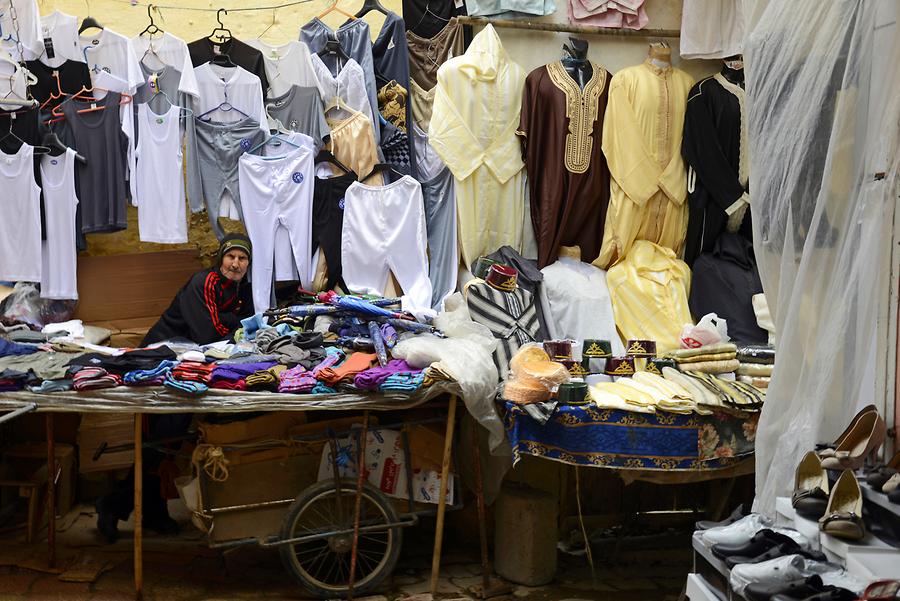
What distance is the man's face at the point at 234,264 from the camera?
600 cm

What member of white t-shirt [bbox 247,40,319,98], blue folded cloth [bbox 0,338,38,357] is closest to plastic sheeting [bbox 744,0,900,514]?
white t-shirt [bbox 247,40,319,98]

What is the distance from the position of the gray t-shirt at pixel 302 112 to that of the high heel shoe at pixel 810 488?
3.87m

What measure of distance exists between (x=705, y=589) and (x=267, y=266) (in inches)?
146

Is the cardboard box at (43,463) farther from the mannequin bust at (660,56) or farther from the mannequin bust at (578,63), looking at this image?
the mannequin bust at (660,56)

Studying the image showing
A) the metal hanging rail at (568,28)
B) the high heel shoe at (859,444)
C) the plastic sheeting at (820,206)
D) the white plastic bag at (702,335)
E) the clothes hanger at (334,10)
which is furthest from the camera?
the clothes hanger at (334,10)

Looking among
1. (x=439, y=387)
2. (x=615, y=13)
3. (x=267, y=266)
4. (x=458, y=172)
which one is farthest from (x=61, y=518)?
(x=615, y=13)

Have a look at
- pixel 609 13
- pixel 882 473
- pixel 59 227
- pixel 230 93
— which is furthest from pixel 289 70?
pixel 882 473

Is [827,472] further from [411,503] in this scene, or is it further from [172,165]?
[172,165]

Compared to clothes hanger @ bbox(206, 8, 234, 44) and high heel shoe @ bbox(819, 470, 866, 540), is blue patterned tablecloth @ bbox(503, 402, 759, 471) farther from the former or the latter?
clothes hanger @ bbox(206, 8, 234, 44)

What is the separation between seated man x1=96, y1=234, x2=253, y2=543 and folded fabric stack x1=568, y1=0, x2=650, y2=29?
2649 mm

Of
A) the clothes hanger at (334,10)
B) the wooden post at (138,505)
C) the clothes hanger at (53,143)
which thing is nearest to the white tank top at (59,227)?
the clothes hanger at (53,143)

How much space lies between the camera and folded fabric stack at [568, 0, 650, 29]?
6473 millimetres

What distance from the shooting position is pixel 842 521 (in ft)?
9.39

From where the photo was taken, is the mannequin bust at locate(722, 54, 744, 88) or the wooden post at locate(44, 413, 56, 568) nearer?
the wooden post at locate(44, 413, 56, 568)
